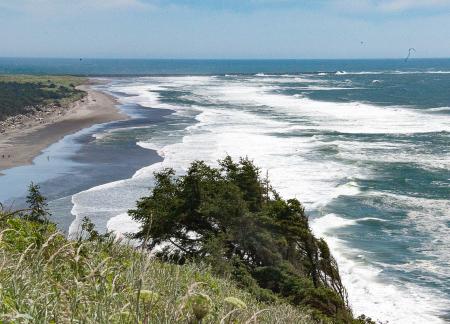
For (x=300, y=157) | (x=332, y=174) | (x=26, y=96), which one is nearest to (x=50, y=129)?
(x=26, y=96)

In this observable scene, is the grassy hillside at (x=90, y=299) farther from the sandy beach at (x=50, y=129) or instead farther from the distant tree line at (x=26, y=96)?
the distant tree line at (x=26, y=96)

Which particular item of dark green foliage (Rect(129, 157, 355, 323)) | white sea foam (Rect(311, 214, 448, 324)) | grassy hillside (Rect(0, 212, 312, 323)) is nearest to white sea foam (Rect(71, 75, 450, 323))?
white sea foam (Rect(311, 214, 448, 324))

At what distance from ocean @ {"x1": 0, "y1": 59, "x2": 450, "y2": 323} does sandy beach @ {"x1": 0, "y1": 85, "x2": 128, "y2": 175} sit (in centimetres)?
232

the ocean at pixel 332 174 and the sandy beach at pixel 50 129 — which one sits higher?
the ocean at pixel 332 174

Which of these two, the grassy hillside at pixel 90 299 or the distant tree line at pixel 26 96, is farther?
the distant tree line at pixel 26 96

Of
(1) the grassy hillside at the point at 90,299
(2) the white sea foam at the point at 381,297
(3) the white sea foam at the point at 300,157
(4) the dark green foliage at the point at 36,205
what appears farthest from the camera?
(3) the white sea foam at the point at 300,157

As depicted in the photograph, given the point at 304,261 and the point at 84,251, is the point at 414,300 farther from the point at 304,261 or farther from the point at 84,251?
the point at 84,251

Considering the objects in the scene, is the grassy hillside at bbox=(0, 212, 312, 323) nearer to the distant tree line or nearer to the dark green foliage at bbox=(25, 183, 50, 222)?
the dark green foliage at bbox=(25, 183, 50, 222)

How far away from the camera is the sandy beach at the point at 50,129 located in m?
54.7

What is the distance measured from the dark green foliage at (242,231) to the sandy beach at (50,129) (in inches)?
1084

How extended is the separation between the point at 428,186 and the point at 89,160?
96.2 ft

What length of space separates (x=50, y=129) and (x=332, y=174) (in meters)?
44.2

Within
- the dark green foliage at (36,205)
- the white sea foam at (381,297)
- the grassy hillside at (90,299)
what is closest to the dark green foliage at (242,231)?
the white sea foam at (381,297)

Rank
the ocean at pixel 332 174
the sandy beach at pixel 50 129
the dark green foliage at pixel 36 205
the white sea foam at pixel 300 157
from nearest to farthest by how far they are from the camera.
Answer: the dark green foliage at pixel 36 205 → the white sea foam at pixel 300 157 → the ocean at pixel 332 174 → the sandy beach at pixel 50 129
